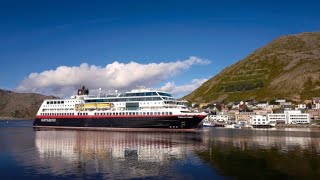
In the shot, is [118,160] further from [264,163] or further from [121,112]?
[121,112]

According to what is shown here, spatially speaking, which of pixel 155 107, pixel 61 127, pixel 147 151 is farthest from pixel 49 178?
pixel 61 127

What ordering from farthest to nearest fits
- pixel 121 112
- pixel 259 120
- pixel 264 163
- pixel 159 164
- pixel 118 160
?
1. pixel 259 120
2. pixel 121 112
3. pixel 118 160
4. pixel 264 163
5. pixel 159 164

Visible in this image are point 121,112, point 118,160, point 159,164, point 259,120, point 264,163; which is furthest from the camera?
point 259,120

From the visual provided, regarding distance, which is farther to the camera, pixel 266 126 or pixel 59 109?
pixel 266 126

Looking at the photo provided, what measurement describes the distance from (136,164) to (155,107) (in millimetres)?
74534

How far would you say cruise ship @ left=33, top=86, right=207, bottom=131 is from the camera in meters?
120

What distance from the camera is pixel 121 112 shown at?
128500 millimetres

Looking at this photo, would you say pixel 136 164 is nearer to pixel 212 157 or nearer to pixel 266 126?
pixel 212 157

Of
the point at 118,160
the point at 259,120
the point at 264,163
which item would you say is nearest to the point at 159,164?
the point at 118,160

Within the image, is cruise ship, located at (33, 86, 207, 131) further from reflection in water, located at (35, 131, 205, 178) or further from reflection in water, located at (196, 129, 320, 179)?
reflection in water, located at (196, 129, 320, 179)

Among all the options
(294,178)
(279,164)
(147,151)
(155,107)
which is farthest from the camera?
(155,107)

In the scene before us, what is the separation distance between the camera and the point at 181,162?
51.7 metres

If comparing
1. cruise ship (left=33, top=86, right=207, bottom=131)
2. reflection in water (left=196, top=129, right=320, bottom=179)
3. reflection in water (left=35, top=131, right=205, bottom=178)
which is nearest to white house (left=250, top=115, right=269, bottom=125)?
cruise ship (left=33, top=86, right=207, bottom=131)

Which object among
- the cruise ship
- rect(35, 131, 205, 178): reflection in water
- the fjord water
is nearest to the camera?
the fjord water
